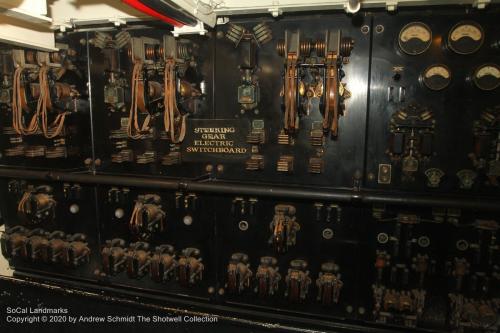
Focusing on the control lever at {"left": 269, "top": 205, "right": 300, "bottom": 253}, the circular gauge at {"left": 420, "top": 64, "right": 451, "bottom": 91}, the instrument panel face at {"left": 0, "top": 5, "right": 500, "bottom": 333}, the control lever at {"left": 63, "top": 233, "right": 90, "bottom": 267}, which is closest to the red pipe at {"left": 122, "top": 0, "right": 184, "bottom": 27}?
the instrument panel face at {"left": 0, "top": 5, "right": 500, "bottom": 333}

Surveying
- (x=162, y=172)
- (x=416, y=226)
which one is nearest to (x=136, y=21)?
(x=162, y=172)

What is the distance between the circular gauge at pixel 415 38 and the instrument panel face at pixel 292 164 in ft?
0.04

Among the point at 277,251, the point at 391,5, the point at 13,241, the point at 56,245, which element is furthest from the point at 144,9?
the point at 13,241

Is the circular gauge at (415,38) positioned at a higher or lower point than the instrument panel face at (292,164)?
higher

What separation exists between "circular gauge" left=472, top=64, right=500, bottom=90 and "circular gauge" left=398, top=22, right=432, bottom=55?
356 mm

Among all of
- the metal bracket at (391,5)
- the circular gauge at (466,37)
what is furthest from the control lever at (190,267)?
the circular gauge at (466,37)

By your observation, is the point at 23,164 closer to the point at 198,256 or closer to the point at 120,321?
the point at 120,321

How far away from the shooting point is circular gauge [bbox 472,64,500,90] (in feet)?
6.63

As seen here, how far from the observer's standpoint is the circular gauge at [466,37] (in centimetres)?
203

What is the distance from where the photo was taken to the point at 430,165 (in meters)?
2.19

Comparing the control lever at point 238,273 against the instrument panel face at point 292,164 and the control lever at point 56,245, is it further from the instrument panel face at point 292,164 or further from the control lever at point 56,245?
the control lever at point 56,245

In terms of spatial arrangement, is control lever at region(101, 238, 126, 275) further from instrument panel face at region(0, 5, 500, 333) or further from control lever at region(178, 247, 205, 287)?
control lever at region(178, 247, 205, 287)

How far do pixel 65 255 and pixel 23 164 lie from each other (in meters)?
0.97

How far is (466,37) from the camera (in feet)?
6.71
